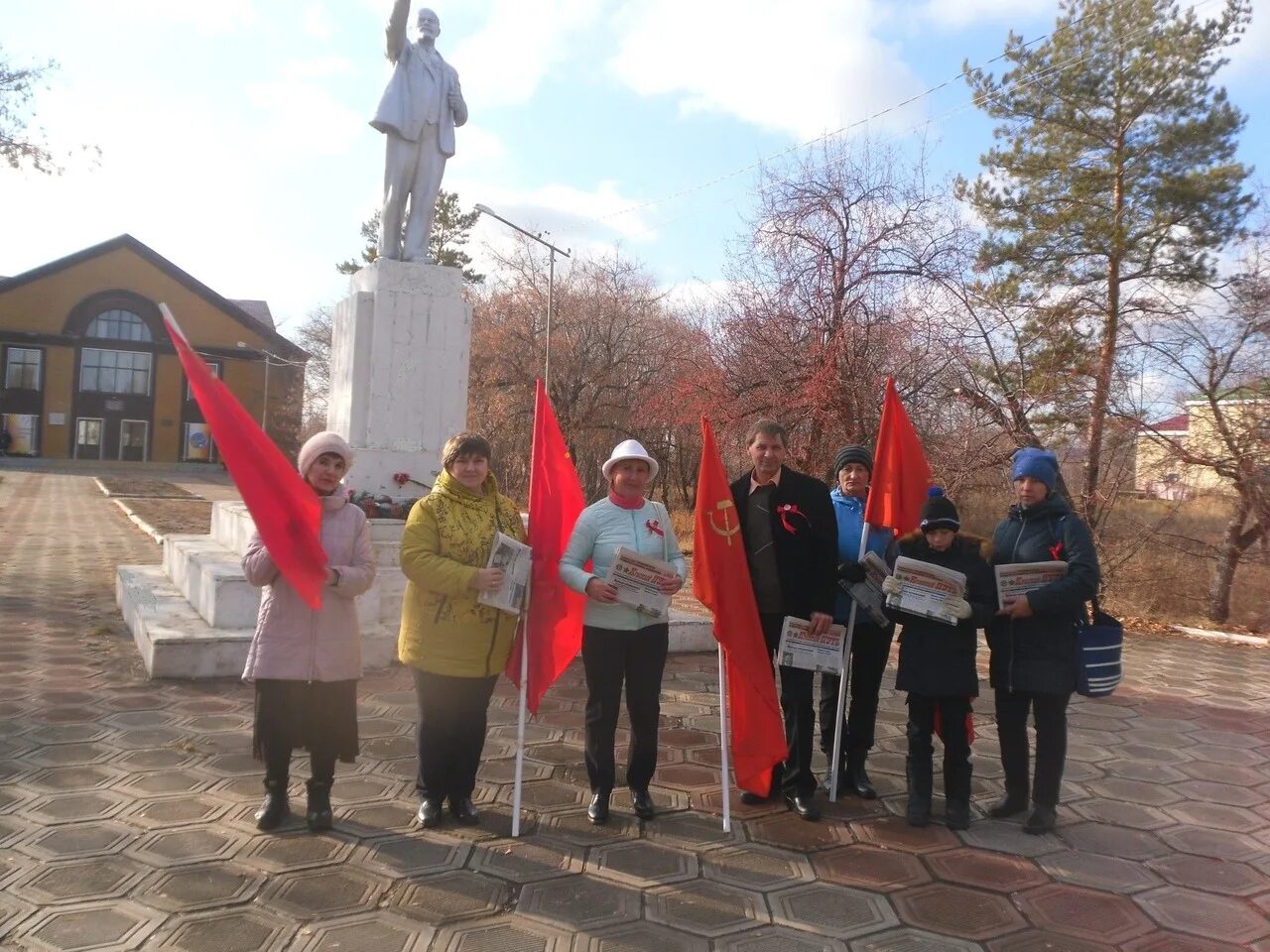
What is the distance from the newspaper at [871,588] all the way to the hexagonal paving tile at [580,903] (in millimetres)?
1756

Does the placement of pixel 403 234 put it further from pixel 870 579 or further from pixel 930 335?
pixel 930 335

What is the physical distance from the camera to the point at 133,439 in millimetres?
50344

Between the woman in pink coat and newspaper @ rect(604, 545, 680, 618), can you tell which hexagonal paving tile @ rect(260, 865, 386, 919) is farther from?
newspaper @ rect(604, 545, 680, 618)

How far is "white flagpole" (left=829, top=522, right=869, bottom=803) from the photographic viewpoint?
174 inches

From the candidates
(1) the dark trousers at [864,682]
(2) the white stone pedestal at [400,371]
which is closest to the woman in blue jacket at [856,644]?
(1) the dark trousers at [864,682]

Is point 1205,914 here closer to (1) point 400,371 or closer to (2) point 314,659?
(2) point 314,659

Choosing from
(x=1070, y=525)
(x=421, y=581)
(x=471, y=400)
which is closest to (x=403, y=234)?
(x=421, y=581)

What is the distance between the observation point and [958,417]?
12977 mm

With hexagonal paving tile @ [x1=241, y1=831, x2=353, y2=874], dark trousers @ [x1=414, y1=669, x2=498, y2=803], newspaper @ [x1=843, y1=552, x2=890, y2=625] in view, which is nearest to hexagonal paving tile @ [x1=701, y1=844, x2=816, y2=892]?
dark trousers @ [x1=414, y1=669, x2=498, y2=803]

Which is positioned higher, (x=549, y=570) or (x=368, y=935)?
(x=549, y=570)

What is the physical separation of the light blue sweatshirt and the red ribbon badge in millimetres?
525

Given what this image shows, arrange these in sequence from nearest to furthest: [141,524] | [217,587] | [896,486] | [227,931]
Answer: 1. [227,931]
2. [896,486]
3. [217,587]
4. [141,524]

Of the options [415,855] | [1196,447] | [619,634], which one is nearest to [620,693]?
[619,634]

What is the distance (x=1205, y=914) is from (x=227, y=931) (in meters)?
3.48
